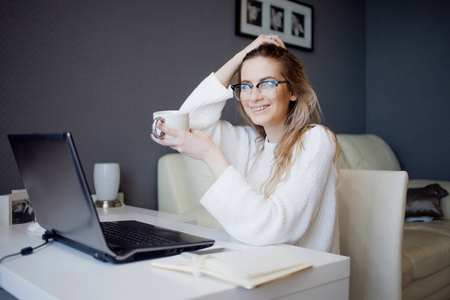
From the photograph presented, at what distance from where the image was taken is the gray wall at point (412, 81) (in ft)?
10.7

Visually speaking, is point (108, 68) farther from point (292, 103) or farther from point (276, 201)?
point (276, 201)

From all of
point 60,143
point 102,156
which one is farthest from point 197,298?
point 102,156

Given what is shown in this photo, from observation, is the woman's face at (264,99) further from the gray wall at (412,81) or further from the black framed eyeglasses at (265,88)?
the gray wall at (412,81)

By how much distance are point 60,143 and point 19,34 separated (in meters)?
1.32

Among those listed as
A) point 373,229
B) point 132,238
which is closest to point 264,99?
point 373,229

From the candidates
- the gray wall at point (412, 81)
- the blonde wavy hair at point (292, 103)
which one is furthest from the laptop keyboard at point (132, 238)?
the gray wall at point (412, 81)

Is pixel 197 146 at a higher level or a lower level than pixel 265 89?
lower

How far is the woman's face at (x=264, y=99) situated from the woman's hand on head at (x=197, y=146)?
1.19 feet

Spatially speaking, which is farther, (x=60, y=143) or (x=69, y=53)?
(x=69, y=53)

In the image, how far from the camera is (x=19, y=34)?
182cm

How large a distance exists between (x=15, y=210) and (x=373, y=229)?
3.94 feet

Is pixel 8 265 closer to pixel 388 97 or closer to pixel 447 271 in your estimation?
pixel 447 271

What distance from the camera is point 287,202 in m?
1.04

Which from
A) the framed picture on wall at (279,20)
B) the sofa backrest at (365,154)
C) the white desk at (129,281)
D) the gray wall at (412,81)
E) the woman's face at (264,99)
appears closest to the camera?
the white desk at (129,281)
